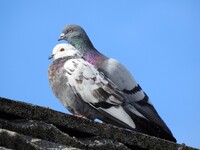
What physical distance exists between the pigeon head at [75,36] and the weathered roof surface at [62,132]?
21.9ft

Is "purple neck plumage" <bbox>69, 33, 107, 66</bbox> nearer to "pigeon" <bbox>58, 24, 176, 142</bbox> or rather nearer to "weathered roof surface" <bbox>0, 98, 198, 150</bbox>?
"pigeon" <bbox>58, 24, 176, 142</bbox>

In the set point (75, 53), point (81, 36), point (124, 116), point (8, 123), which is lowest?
point (8, 123)

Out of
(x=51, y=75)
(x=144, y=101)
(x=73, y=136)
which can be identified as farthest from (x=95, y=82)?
(x=73, y=136)

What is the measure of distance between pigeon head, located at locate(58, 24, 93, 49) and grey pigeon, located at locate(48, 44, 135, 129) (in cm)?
264

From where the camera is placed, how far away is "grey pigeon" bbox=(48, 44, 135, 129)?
25.0 feet

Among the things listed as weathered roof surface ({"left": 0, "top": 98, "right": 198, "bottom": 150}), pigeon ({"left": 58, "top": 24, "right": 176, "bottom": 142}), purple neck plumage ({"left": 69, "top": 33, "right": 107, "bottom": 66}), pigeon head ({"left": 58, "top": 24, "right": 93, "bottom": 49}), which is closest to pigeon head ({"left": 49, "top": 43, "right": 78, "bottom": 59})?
pigeon ({"left": 58, "top": 24, "right": 176, "bottom": 142})

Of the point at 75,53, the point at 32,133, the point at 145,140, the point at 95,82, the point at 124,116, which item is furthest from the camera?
the point at 75,53

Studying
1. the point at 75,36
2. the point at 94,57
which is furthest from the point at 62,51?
the point at 75,36

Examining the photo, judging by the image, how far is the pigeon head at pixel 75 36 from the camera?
10898 millimetres

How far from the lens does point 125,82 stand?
400 inches

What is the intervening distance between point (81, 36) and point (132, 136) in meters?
6.96

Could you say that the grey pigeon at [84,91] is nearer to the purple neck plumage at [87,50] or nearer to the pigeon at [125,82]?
the pigeon at [125,82]

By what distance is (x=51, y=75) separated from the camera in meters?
8.10

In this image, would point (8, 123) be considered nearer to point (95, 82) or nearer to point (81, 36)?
point (95, 82)
